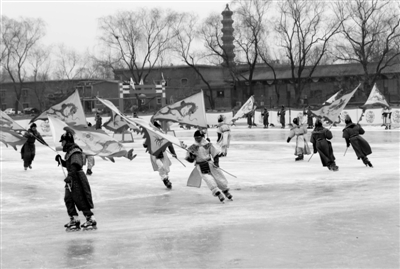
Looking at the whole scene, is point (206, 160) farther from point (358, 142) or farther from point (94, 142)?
point (358, 142)

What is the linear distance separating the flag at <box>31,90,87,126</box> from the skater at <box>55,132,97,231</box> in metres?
6.11

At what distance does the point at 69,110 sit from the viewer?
17.3 metres

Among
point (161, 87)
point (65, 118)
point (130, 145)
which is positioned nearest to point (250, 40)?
point (161, 87)

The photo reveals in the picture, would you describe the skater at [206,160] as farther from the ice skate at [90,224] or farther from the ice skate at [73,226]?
the ice skate at [73,226]

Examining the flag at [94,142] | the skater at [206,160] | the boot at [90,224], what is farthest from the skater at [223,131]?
the boot at [90,224]

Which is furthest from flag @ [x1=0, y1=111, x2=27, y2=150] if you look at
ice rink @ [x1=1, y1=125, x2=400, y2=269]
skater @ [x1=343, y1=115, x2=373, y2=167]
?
skater @ [x1=343, y1=115, x2=373, y2=167]

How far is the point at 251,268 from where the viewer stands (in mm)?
7707

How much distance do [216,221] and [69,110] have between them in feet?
25.1

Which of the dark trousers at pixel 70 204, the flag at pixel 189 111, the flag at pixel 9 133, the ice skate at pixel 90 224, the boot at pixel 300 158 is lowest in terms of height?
the boot at pixel 300 158

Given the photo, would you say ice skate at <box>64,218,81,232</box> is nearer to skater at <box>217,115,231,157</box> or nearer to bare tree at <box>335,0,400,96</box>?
Result: skater at <box>217,115,231,157</box>

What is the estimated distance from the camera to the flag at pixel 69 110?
1669 centimetres

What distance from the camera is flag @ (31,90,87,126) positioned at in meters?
16.7

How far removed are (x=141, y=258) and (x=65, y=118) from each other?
9107mm

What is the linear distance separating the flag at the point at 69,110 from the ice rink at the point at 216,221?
171 cm
